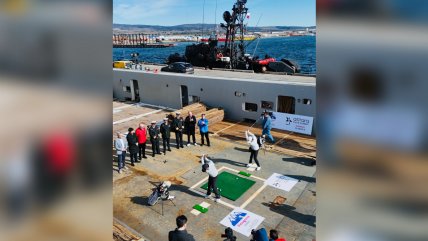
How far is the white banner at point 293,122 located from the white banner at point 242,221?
729cm

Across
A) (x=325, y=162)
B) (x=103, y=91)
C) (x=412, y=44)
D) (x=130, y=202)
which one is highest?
(x=412, y=44)

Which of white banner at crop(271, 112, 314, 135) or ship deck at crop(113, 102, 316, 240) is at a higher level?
white banner at crop(271, 112, 314, 135)

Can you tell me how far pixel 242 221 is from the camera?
29.8 feet

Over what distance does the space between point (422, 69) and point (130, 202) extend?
9.89 m

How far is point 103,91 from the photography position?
47.3 inches

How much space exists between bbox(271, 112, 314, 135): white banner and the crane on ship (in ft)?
38.4

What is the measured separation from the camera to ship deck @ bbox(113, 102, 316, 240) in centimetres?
881

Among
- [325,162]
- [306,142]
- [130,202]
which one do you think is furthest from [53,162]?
[306,142]

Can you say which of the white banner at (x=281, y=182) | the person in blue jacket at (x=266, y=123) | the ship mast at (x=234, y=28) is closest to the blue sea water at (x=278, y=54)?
the ship mast at (x=234, y=28)

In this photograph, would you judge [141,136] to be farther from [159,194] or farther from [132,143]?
[159,194]

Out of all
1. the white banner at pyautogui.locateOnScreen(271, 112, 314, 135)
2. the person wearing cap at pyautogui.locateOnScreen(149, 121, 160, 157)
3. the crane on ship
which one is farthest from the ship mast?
the person wearing cap at pyautogui.locateOnScreen(149, 121, 160, 157)

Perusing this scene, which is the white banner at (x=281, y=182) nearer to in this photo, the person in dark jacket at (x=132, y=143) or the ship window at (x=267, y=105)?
the person in dark jacket at (x=132, y=143)

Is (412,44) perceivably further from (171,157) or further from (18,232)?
(171,157)

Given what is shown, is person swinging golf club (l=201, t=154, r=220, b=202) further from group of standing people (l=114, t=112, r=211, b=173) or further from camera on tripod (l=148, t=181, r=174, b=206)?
group of standing people (l=114, t=112, r=211, b=173)
